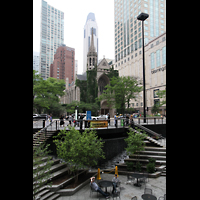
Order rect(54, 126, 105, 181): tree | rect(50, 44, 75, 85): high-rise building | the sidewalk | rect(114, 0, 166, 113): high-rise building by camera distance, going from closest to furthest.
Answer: the sidewalk → rect(54, 126, 105, 181): tree → rect(114, 0, 166, 113): high-rise building → rect(50, 44, 75, 85): high-rise building

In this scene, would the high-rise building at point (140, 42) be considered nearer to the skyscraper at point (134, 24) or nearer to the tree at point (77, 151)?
the skyscraper at point (134, 24)

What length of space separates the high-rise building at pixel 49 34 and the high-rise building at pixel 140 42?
69844mm

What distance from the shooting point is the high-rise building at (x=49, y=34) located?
13450 centimetres

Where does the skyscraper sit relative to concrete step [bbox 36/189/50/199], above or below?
above

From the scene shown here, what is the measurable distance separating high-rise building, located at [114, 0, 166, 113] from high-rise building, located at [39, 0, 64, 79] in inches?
2750

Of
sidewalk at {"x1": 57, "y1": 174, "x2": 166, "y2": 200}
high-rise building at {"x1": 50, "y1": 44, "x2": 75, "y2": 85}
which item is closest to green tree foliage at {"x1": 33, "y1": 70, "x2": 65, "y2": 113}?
sidewalk at {"x1": 57, "y1": 174, "x2": 166, "y2": 200}

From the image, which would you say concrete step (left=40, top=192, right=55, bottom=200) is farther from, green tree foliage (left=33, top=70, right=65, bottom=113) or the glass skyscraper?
the glass skyscraper

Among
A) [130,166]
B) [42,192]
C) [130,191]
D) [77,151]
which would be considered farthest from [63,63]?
[130,191]

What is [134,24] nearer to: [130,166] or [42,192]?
[130,166]

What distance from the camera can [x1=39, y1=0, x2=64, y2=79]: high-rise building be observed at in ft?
441

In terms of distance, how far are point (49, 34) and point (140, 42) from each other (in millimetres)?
101183

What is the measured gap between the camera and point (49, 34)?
465ft
